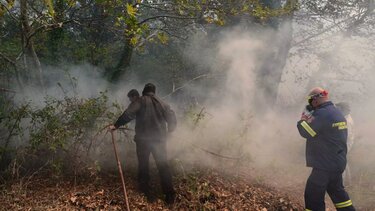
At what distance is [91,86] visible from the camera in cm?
882

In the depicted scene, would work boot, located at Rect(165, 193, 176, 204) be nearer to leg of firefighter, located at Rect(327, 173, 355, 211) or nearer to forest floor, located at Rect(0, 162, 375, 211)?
forest floor, located at Rect(0, 162, 375, 211)

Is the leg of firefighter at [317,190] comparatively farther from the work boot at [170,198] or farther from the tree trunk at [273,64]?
the tree trunk at [273,64]

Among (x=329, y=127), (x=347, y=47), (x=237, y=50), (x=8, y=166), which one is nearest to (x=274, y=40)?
(x=237, y=50)

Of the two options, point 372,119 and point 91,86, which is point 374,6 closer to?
point 372,119

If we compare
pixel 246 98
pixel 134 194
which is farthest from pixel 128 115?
pixel 246 98

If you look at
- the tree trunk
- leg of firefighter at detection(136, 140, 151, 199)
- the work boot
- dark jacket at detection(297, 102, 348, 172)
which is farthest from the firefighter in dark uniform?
the tree trunk

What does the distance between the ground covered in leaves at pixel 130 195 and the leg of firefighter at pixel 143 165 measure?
0.15 metres

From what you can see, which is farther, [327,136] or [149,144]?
[149,144]

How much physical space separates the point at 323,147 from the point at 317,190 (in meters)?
0.65

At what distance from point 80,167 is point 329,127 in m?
4.22

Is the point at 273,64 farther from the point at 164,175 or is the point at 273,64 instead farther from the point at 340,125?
the point at 164,175

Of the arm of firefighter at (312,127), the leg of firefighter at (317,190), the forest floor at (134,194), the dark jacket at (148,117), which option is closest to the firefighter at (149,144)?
the dark jacket at (148,117)

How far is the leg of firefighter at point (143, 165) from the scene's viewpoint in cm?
610

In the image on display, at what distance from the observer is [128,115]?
5.92 m
